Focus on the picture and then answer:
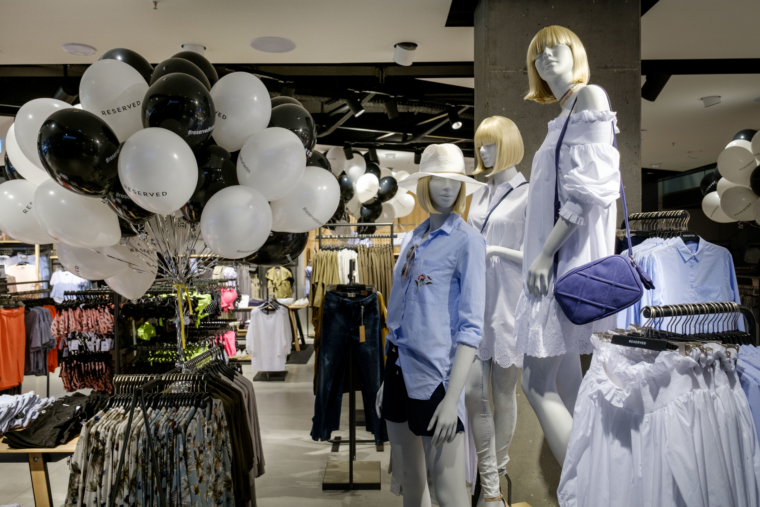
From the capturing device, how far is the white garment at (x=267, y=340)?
621cm

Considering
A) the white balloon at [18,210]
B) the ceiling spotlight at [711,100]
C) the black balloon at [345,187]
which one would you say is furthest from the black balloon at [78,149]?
the ceiling spotlight at [711,100]

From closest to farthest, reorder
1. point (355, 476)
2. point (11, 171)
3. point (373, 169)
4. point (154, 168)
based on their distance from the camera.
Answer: point (154, 168), point (11, 171), point (355, 476), point (373, 169)

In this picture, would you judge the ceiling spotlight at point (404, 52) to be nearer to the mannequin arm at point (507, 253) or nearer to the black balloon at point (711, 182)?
the mannequin arm at point (507, 253)

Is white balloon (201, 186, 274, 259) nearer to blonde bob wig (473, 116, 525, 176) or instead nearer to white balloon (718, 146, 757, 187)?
blonde bob wig (473, 116, 525, 176)

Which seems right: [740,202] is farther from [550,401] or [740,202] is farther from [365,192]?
[550,401]

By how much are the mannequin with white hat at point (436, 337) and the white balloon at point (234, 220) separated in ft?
2.29

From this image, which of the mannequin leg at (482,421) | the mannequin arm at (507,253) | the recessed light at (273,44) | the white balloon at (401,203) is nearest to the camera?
the mannequin arm at (507,253)

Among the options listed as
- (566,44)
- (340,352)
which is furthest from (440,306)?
(340,352)

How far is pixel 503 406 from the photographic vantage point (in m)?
2.16

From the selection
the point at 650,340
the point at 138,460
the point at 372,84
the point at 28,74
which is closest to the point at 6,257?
the point at 28,74

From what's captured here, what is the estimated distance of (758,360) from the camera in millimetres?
1308

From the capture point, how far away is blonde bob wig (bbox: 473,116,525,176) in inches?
83.5

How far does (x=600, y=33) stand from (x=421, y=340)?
2254mm

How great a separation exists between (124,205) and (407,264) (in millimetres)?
1213
